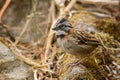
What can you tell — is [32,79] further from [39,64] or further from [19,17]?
[19,17]

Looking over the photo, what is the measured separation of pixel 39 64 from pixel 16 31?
75.2 inches

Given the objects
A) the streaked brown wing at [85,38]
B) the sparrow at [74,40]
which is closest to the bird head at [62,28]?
the sparrow at [74,40]

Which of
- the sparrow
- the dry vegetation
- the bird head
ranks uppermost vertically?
the bird head

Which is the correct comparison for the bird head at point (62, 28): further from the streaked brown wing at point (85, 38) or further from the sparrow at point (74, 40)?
the streaked brown wing at point (85, 38)

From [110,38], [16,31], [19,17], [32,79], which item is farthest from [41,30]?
[32,79]

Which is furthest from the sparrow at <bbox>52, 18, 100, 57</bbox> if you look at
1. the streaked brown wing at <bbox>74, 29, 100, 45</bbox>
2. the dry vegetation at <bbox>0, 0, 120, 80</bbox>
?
the dry vegetation at <bbox>0, 0, 120, 80</bbox>

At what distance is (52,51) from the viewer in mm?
5320

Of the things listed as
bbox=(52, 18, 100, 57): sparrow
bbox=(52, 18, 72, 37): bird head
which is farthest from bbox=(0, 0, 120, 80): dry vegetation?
bbox=(52, 18, 72, 37): bird head

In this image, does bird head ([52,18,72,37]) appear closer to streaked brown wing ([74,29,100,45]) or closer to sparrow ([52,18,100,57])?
sparrow ([52,18,100,57])

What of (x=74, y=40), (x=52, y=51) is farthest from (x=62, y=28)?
(x=52, y=51)

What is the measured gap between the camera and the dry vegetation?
443cm

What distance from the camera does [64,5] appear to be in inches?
244

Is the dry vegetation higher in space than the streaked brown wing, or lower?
lower

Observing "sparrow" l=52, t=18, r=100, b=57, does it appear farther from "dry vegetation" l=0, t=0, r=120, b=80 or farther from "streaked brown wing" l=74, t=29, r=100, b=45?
"dry vegetation" l=0, t=0, r=120, b=80
